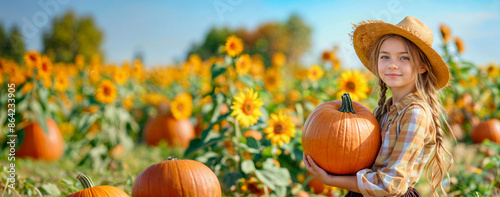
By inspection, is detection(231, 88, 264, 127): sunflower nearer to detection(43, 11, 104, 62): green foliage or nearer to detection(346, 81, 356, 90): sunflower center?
detection(346, 81, 356, 90): sunflower center

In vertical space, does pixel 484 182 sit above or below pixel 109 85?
below

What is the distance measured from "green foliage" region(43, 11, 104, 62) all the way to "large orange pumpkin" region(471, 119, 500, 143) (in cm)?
1778

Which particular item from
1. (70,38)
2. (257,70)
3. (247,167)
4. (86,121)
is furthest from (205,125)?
(70,38)

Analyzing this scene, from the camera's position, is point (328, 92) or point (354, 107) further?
point (328, 92)

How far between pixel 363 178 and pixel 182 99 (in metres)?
3.79

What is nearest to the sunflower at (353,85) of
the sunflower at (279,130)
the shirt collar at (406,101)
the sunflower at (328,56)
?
the sunflower at (279,130)

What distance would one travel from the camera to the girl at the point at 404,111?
1.92 meters

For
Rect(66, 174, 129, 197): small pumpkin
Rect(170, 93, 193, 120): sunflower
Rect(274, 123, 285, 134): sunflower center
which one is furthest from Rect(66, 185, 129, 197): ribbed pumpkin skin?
Rect(170, 93, 193, 120): sunflower

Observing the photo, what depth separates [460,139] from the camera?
604 cm

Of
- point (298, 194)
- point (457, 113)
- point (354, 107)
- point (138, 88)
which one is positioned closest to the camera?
point (354, 107)

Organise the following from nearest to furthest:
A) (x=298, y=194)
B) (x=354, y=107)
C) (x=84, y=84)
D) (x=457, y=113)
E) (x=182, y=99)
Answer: (x=354, y=107), (x=298, y=194), (x=182, y=99), (x=84, y=84), (x=457, y=113)

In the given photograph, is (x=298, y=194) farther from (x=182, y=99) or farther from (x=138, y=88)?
(x=138, y=88)

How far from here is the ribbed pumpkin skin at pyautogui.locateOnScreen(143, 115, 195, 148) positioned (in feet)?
19.9

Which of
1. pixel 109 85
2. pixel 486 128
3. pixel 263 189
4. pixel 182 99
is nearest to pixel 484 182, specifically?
pixel 263 189
